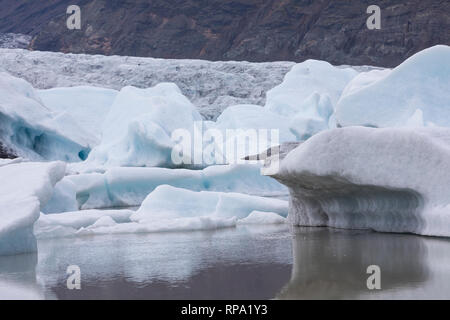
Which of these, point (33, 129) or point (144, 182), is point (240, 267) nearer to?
point (144, 182)

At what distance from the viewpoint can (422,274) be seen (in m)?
3.08

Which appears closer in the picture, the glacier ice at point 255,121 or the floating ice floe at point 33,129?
the floating ice floe at point 33,129

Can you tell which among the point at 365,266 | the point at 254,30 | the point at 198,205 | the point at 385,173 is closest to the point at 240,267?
the point at 365,266

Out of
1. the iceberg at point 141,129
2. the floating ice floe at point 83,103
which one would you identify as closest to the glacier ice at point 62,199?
the iceberg at point 141,129

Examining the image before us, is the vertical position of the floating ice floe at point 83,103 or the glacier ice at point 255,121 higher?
the floating ice floe at point 83,103

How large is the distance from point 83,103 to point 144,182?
22.2 ft

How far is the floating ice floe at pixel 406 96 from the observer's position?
26.1 ft

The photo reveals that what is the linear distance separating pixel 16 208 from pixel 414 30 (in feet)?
100

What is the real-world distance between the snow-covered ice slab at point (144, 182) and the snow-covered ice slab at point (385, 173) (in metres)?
4.70

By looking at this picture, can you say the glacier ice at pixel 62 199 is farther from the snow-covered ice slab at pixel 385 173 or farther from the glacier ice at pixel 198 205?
the snow-covered ice slab at pixel 385 173

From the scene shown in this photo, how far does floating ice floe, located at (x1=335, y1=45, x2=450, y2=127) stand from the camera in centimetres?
797

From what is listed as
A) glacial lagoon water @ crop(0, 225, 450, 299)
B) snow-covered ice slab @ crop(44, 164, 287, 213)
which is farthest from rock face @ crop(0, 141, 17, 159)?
glacial lagoon water @ crop(0, 225, 450, 299)
